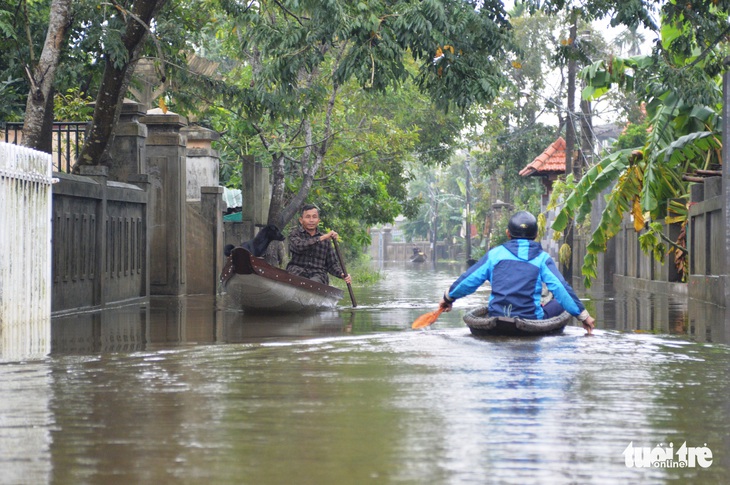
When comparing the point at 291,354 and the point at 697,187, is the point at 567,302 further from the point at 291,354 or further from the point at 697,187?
the point at 697,187

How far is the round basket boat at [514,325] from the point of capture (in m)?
11.6

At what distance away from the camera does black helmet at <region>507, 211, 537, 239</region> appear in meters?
11.6

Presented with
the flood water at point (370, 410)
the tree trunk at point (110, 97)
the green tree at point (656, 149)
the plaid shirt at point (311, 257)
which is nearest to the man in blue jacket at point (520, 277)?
the flood water at point (370, 410)

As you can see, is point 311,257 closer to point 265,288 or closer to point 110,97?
point 265,288

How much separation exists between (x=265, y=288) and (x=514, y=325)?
20.6ft

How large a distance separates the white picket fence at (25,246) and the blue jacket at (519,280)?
4367mm

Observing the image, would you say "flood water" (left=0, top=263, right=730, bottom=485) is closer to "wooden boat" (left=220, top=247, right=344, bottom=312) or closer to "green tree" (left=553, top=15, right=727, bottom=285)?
"wooden boat" (left=220, top=247, right=344, bottom=312)

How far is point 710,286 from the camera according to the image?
19719 millimetres

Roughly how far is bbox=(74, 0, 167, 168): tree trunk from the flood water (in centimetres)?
666

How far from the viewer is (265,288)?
17.2 metres

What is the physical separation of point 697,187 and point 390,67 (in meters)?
7.59

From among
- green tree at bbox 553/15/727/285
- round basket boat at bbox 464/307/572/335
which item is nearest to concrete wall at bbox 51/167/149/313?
round basket boat at bbox 464/307/572/335

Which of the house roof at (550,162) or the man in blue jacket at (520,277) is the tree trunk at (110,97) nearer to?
the man in blue jacket at (520,277)

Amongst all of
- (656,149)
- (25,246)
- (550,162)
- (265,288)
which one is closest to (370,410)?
(25,246)
